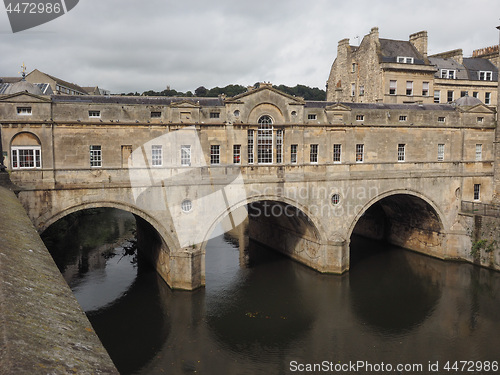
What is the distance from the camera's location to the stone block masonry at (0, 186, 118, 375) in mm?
3809

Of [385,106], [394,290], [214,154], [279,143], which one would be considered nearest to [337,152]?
[279,143]

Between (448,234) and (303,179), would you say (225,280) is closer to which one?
(303,179)

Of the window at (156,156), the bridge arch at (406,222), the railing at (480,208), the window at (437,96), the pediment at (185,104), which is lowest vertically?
the bridge arch at (406,222)

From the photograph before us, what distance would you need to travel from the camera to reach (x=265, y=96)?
84.3ft

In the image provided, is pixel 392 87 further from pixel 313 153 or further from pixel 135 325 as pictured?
pixel 135 325

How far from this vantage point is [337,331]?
20609 mm

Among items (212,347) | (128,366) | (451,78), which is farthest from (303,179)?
(451,78)

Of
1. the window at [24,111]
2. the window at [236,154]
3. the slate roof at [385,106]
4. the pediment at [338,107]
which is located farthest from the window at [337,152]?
the window at [24,111]

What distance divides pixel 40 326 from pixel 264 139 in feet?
73.5

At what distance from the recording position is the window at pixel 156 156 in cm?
2381

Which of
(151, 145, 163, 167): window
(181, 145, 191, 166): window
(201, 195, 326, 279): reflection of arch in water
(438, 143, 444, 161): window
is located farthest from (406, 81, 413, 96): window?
(151, 145, 163, 167): window

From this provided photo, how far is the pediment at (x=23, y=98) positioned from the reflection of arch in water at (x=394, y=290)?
20.5 metres

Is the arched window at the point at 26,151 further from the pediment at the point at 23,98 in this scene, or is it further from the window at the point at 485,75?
the window at the point at 485,75

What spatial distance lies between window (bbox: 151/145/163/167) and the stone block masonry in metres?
16.5
